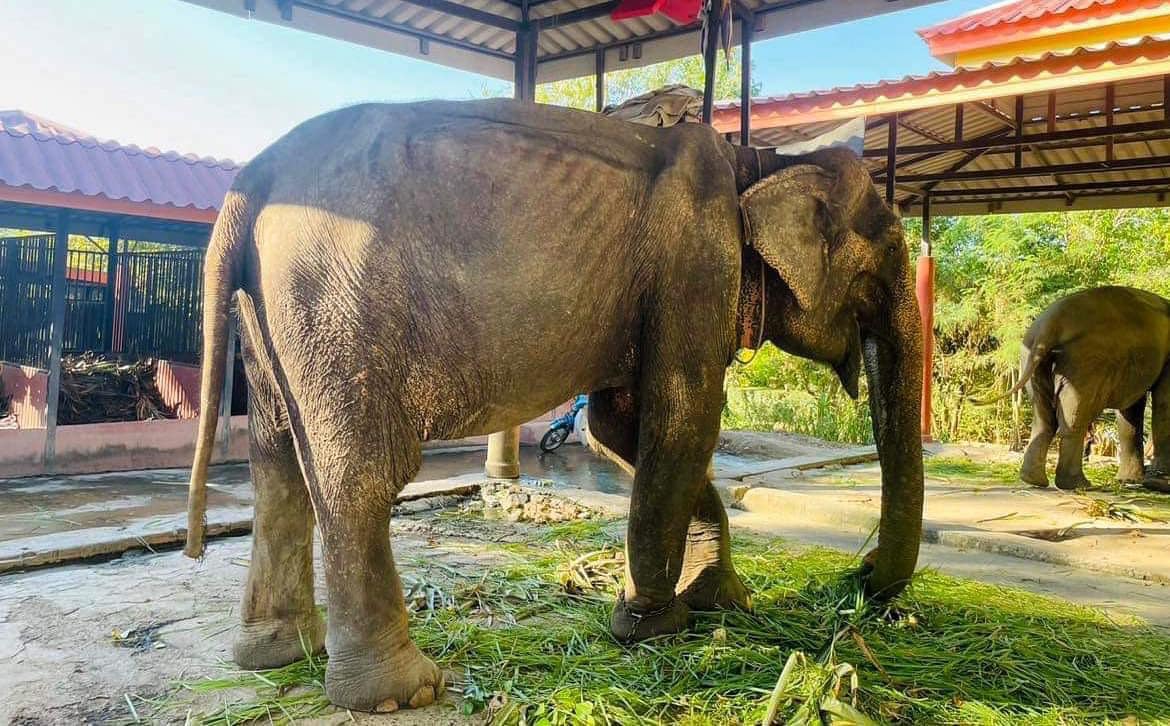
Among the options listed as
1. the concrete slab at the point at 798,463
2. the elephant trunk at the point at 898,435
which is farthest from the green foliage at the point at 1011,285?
the elephant trunk at the point at 898,435

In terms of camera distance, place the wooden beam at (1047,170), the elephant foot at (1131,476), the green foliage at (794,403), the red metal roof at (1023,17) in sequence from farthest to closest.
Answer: the green foliage at (794,403) → the wooden beam at (1047,170) → the red metal roof at (1023,17) → the elephant foot at (1131,476)

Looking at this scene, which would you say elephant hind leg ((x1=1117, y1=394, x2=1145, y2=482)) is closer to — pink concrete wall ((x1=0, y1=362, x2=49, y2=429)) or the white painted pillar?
the white painted pillar

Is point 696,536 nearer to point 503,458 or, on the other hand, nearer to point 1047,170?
point 503,458

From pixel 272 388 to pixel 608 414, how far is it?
5.03 ft

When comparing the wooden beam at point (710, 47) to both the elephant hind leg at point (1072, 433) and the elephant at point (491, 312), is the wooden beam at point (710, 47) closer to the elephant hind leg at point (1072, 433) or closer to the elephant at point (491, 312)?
the elephant at point (491, 312)

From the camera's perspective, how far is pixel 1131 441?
8500 millimetres

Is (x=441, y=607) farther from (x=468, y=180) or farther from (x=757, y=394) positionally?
(x=757, y=394)

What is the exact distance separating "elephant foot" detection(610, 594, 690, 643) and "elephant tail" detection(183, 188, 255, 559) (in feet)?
5.46

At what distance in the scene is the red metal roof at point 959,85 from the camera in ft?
19.3

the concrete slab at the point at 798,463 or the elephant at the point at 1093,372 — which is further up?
the elephant at the point at 1093,372

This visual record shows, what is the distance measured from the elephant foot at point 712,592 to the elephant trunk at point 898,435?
607mm

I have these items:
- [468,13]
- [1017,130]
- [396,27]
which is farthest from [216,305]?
[1017,130]

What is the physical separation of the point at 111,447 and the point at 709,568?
7.66 m

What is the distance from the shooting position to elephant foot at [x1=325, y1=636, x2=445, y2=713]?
2.74 metres
